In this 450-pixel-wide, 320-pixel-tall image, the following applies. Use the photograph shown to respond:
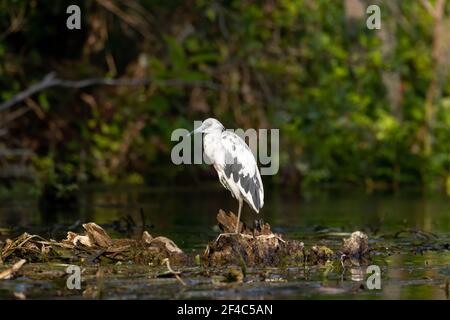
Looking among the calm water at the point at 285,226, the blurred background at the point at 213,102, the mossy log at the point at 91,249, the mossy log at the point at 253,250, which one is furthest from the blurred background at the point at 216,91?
the mossy log at the point at 253,250

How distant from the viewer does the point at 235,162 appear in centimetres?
1165

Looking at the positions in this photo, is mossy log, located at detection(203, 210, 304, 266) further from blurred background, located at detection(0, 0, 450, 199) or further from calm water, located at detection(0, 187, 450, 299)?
blurred background, located at detection(0, 0, 450, 199)

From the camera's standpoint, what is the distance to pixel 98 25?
74.0 ft

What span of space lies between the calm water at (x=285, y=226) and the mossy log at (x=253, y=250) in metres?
0.39

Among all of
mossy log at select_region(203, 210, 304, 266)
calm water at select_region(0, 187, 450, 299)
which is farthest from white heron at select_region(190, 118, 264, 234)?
mossy log at select_region(203, 210, 304, 266)

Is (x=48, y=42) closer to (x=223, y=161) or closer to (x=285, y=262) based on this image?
(x=223, y=161)

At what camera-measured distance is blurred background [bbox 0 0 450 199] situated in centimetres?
2161

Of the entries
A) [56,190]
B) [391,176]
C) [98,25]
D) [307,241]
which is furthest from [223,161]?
[391,176]

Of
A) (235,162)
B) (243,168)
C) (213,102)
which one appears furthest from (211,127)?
(213,102)

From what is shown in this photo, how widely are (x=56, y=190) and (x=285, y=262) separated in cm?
803

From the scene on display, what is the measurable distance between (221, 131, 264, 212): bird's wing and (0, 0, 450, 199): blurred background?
833 centimetres

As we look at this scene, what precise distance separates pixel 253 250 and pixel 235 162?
178 centimetres

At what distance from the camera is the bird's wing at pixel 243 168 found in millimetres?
11562
